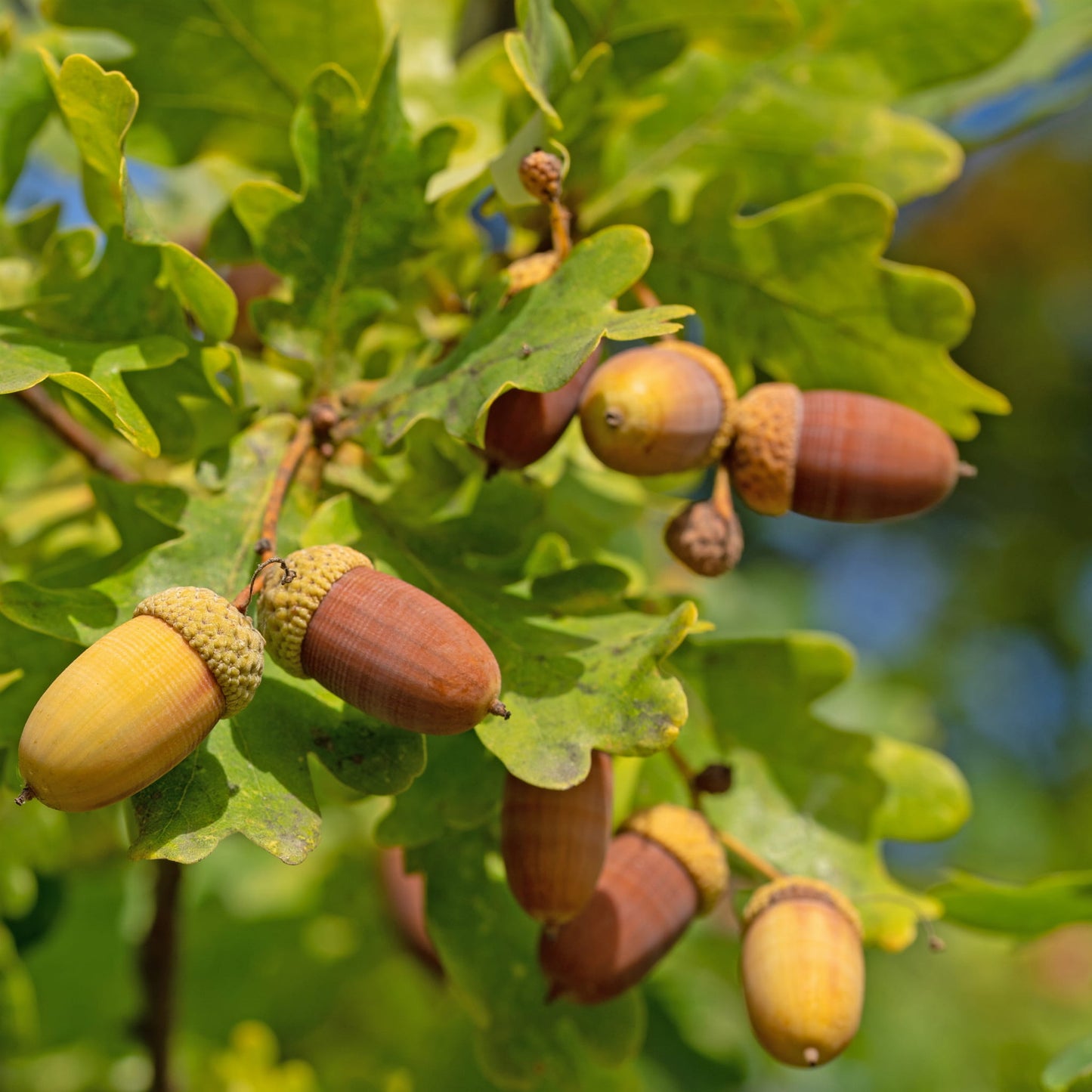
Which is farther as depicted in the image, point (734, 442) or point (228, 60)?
point (228, 60)

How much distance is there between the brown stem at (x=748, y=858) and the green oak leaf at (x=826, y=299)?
0.49 m

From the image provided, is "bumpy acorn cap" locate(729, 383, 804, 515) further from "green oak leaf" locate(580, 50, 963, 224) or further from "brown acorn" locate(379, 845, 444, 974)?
"brown acorn" locate(379, 845, 444, 974)

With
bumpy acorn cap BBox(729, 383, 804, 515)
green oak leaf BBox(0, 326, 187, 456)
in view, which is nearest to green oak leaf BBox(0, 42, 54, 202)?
green oak leaf BBox(0, 326, 187, 456)

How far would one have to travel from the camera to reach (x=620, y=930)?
115 centimetres

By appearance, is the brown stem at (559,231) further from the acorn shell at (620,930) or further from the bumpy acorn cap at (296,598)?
the acorn shell at (620,930)

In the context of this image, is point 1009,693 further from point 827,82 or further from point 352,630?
point 352,630

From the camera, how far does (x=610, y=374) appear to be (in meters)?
1.10

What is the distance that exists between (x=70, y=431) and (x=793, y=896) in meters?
0.99

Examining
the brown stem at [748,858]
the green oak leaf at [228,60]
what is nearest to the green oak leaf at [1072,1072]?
the brown stem at [748,858]

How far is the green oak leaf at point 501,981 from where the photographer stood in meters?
1.35

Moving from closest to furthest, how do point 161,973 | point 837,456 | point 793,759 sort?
point 837,456 → point 793,759 → point 161,973

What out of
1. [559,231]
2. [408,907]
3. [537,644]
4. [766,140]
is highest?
[559,231]

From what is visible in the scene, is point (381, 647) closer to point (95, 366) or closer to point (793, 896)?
point (95, 366)

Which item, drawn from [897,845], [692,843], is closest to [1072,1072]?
[692,843]
